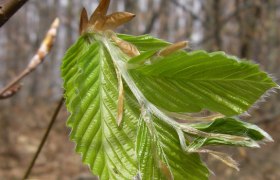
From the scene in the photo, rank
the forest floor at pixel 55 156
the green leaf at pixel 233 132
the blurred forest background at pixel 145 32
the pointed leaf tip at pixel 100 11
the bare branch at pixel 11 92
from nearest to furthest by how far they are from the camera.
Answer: the green leaf at pixel 233 132, the pointed leaf tip at pixel 100 11, the bare branch at pixel 11 92, the blurred forest background at pixel 145 32, the forest floor at pixel 55 156

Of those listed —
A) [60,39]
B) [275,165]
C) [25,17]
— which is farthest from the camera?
[60,39]

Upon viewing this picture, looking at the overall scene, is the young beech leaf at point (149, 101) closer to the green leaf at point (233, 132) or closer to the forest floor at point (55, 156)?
the green leaf at point (233, 132)

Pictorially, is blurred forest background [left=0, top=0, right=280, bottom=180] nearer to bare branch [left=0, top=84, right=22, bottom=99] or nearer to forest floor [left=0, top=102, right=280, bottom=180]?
forest floor [left=0, top=102, right=280, bottom=180]

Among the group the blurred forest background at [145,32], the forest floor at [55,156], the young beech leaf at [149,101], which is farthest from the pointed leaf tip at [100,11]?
the forest floor at [55,156]

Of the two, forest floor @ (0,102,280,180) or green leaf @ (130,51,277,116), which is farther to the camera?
forest floor @ (0,102,280,180)

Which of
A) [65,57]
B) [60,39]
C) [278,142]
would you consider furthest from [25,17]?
[65,57]

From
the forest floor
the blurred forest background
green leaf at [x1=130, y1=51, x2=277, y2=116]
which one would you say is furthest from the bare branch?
the forest floor

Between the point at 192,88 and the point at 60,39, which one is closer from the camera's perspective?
the point at 192,88

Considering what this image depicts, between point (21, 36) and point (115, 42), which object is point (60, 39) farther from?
point (115, 42)
